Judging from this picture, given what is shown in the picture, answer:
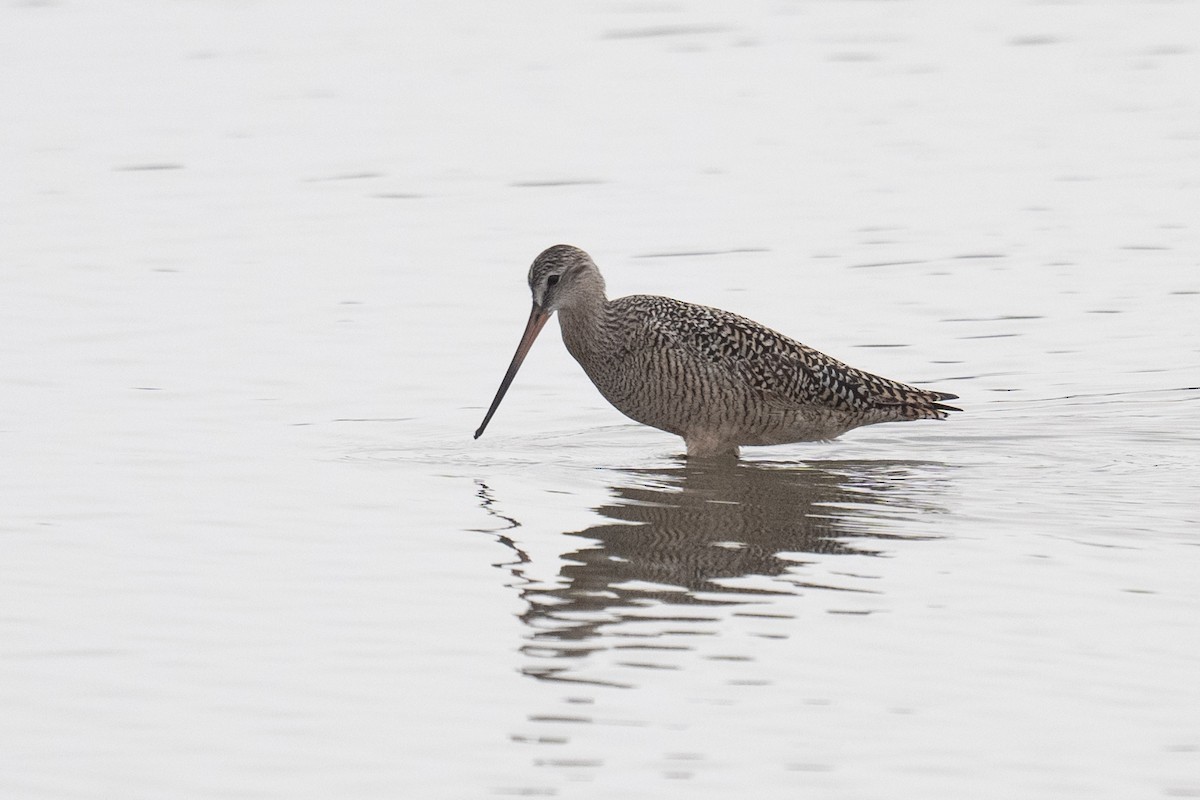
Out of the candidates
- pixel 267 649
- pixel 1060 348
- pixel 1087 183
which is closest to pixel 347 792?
pixel 267 649

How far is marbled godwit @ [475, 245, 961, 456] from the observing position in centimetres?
882

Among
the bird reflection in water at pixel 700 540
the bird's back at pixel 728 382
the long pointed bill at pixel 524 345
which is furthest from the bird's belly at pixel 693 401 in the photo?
the long pointed bill at pixel 524 345

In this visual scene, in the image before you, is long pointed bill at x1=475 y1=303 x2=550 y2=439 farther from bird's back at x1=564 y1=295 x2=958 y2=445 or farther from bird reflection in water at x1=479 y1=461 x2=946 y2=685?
bird reflection in water at x1=479 y1=461 x2=946 y2=685

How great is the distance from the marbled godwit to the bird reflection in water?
201 mm

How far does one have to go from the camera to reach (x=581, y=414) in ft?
32.1

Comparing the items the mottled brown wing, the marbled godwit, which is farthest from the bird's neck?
the mottled brown wing

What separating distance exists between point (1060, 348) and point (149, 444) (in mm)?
4449

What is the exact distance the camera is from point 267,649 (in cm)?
603

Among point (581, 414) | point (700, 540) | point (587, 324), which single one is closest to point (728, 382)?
point (587, 324)

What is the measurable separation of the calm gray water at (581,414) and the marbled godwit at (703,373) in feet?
0.63

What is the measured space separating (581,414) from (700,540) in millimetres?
2455

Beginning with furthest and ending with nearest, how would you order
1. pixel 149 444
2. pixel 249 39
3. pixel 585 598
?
pixel 249 39
pixel 149 444
pixel 585 598

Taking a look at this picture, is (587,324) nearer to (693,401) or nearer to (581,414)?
(693,401)

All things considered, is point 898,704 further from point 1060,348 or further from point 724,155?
point 724,155
